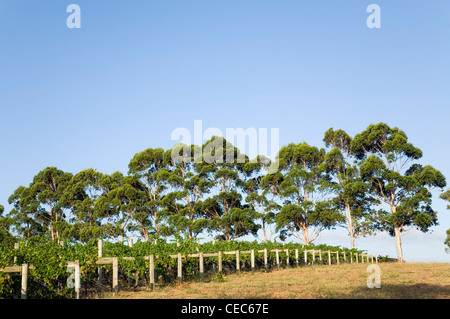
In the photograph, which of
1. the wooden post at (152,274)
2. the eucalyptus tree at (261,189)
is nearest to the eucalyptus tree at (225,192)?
the eucalyptus tree at (261,189)

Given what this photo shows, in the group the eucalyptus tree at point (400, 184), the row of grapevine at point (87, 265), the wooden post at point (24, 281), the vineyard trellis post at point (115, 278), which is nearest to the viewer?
the wooden post at point (24, 281)

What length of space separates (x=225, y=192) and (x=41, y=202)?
27.6 m

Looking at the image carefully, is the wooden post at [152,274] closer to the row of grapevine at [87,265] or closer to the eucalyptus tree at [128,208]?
the row of grapevine at [87,265]

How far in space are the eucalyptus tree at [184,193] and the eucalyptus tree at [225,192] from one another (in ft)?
3.31

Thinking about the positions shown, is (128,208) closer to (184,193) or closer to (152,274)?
(184,193)

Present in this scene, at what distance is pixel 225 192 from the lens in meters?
46.7

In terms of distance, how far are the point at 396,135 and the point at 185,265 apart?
35.3m

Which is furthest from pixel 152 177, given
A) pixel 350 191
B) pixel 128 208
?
pixel 350 191

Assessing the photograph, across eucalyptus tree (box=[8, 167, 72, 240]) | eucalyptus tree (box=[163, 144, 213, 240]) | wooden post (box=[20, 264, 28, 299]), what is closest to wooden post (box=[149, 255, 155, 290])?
wooden post (box=[20, 264, 28, 299])

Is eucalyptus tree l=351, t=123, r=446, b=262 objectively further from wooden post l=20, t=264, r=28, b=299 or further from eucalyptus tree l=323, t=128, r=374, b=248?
wooden post l=20, t=264, r=28, b=299

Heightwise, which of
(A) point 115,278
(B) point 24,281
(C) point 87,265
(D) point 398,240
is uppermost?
(C) point 87,265

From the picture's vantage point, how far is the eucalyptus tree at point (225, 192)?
1757 inches

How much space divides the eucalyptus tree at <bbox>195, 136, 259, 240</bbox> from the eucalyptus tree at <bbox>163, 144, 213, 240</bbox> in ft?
3.31
